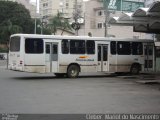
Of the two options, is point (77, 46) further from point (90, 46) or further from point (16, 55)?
point (16, 55)

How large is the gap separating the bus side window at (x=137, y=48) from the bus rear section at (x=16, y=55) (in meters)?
9.04

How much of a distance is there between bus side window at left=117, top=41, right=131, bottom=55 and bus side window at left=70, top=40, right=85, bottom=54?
3.17 metres

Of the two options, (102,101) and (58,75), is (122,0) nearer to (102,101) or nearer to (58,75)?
(58,75)

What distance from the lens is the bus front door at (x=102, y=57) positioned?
2755 centimetres

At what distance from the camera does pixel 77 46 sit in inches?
1045

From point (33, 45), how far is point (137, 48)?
8.68 m

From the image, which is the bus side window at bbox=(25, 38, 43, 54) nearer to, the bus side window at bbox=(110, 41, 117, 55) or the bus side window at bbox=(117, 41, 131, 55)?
the bus side window at bbox=(110, 41, 117, 55)

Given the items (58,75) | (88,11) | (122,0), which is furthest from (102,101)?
(88,11)

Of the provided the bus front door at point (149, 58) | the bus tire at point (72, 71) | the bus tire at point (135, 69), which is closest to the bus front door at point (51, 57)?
the bus tire at point (72, 71)

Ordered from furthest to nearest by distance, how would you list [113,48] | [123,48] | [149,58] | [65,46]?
[149,58] < [123,48] < [113,48] < [65,46]

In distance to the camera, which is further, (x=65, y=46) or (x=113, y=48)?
(x=113, y=48)

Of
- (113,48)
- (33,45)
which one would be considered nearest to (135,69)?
(113,48)

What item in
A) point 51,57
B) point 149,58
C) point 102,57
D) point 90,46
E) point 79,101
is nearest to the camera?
point 79,101

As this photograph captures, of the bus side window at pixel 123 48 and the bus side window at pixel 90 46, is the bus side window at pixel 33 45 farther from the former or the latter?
the bus side window at pixel 123 48
